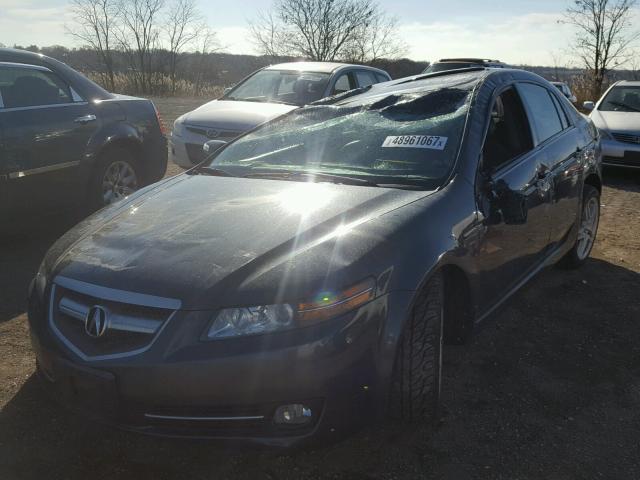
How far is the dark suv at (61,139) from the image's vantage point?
495 centimetres

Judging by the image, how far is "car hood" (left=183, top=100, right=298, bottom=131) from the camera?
7801 millimetres

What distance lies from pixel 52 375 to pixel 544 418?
215 cm

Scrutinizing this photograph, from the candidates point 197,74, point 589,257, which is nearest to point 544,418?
point 589,257

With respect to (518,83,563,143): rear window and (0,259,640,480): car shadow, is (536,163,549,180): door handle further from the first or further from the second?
(0,259,640,480): car shadow

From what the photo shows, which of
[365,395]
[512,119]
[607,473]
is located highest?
[512,119]

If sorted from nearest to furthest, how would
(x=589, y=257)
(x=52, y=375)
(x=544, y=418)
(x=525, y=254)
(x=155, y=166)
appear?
Result: (x=52, y=375) < (x=544, y=418) < (x=525, y=254) < (x=589, y=257) < (x=155, y=166)

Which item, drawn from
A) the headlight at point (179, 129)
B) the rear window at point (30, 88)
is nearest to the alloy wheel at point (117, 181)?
the rear window at point (30, 88)

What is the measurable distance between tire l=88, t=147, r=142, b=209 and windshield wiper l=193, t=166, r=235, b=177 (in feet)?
7.77

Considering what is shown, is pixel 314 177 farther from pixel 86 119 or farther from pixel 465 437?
pixel 86 119

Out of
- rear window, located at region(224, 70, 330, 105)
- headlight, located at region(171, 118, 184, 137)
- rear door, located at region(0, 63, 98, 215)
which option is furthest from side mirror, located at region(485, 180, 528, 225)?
headlight, located at region(171, 118, 184, 137)

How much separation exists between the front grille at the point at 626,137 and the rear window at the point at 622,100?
1.05m

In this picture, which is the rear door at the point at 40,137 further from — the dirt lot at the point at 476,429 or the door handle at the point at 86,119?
the dirt lot at the point at 476,429

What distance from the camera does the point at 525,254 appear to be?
3496 millimetres

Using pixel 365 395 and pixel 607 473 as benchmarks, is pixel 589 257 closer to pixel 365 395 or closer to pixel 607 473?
pixel 607 473
